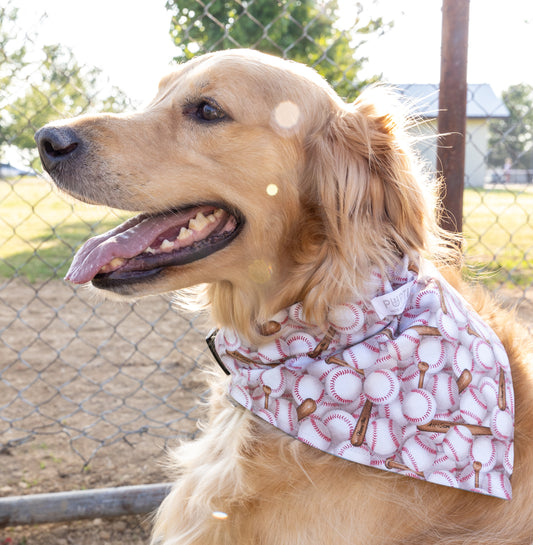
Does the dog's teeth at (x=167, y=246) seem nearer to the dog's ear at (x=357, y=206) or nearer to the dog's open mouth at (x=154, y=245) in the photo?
the dog's open mouth at (x=154, y=245)

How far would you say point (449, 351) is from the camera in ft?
5.40

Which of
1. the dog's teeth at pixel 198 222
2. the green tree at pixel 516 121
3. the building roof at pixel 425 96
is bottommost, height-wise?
the green tree at pixel 516 121

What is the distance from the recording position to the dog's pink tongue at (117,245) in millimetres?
1753

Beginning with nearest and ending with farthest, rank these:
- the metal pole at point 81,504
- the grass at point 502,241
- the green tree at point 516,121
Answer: the metal pole at point 81,504, the green tree at point 516,121, the grass at point 502,241

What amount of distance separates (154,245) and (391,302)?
29.9 inches

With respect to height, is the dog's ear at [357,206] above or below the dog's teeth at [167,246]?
above

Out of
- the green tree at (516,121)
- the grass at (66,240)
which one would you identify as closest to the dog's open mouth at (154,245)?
the green tree at (516,121)

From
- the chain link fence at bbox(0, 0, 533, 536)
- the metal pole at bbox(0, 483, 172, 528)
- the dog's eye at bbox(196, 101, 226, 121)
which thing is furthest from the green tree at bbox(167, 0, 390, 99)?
the metal pole at bbox(0, 483, 172, 528)

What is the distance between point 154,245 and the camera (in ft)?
5.96

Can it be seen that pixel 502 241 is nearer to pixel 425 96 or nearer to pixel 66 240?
pixel 66 240

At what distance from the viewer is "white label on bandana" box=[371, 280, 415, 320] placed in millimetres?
1672

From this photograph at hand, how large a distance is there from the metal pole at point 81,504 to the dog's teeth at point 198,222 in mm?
1288

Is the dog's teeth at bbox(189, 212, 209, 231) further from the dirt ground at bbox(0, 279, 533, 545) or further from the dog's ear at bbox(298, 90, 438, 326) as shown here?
the dirt ground at bbox(0, 279, 533, 545)

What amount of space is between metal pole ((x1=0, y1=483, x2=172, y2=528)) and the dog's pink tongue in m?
1.16
